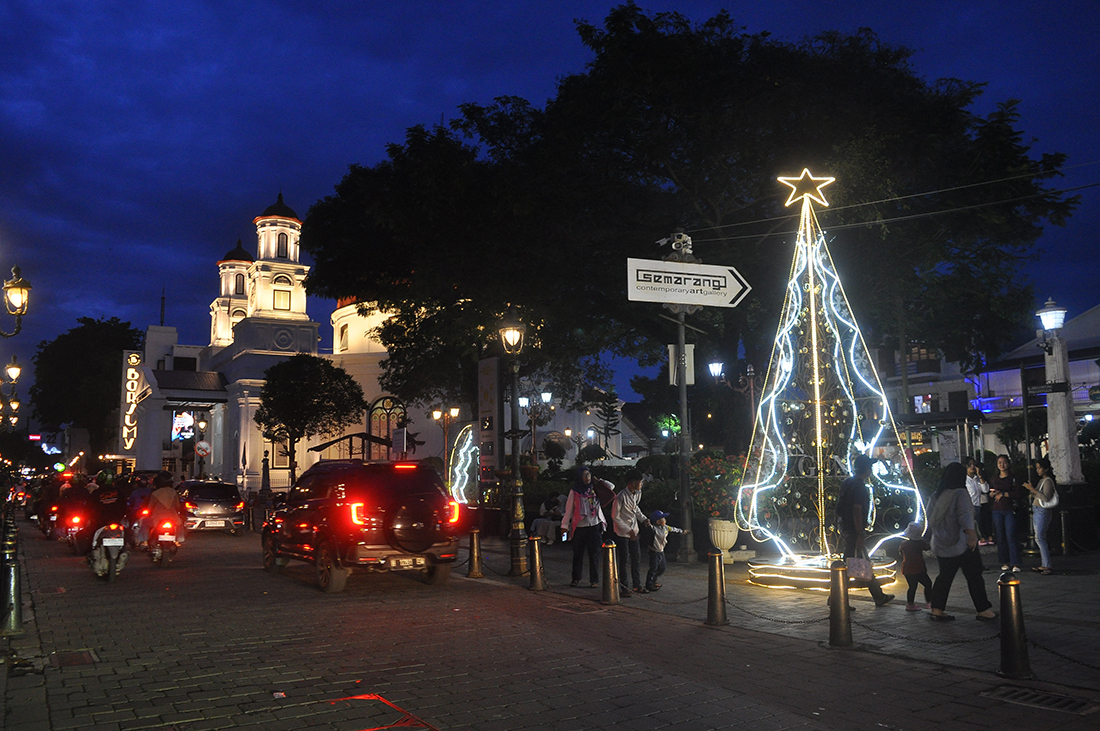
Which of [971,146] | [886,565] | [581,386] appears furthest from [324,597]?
[581,386]

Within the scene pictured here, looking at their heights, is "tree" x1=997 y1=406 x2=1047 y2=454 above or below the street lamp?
below

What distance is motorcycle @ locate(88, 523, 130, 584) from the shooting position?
13.7 metres

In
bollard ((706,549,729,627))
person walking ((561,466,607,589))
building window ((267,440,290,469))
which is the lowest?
bollard ((706,549,729,627))

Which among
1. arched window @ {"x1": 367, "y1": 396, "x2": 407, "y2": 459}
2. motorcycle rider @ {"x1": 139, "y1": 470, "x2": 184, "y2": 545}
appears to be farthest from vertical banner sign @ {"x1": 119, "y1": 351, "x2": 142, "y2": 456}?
motorcycle rider @ {"x1": 139, "y1": 470, "x2": 184, "y2": 545}

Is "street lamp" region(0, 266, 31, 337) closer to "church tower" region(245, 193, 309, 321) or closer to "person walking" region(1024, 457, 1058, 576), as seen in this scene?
"person walking" region(1024, 457, 1058, 576)

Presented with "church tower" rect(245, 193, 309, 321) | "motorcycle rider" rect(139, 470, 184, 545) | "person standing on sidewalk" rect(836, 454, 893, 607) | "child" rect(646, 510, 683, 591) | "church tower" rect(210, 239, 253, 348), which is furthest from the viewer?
"church tower" rect(210, 239, 253, 348)

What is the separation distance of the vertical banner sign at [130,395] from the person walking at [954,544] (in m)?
74.2

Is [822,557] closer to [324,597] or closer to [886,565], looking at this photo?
[886,565]

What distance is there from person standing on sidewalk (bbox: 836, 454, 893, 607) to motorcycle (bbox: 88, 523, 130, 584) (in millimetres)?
10789

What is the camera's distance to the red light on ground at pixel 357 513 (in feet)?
40.5

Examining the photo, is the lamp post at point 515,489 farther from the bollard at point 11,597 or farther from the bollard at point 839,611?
the bollard at point 11,597

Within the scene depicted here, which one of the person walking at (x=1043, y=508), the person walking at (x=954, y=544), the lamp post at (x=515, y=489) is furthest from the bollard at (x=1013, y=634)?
the lamp post at (x=515, y=489)

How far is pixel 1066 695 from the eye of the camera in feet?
21.6

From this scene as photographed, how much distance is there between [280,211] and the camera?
6681 centimetres
